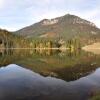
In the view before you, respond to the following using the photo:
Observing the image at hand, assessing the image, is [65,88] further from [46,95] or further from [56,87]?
[46,95]

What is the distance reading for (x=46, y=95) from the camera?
31.5 metres

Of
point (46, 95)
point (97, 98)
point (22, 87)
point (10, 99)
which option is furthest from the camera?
point (22, 87)

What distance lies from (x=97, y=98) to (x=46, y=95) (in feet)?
23.8

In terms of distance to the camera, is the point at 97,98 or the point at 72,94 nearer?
the point at 97,98

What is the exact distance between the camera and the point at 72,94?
1268 inches

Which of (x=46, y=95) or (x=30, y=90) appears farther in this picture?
(x=30, y=90)

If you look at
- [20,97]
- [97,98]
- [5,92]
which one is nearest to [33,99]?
[20,97]

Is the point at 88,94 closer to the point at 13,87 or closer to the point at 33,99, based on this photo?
the point at 33,99

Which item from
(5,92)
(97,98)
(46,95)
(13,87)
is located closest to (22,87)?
(13,87)

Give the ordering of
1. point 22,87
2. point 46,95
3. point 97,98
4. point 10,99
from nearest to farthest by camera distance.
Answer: point 97,98
point 10,99
point 46,95
point 22,87

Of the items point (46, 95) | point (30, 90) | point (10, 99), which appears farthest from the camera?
point (30, 90)

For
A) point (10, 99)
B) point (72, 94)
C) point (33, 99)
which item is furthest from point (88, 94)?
point (10, 99)

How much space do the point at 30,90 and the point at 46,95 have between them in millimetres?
4002

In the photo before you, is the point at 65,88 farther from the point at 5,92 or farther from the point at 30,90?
the point at 5,92
